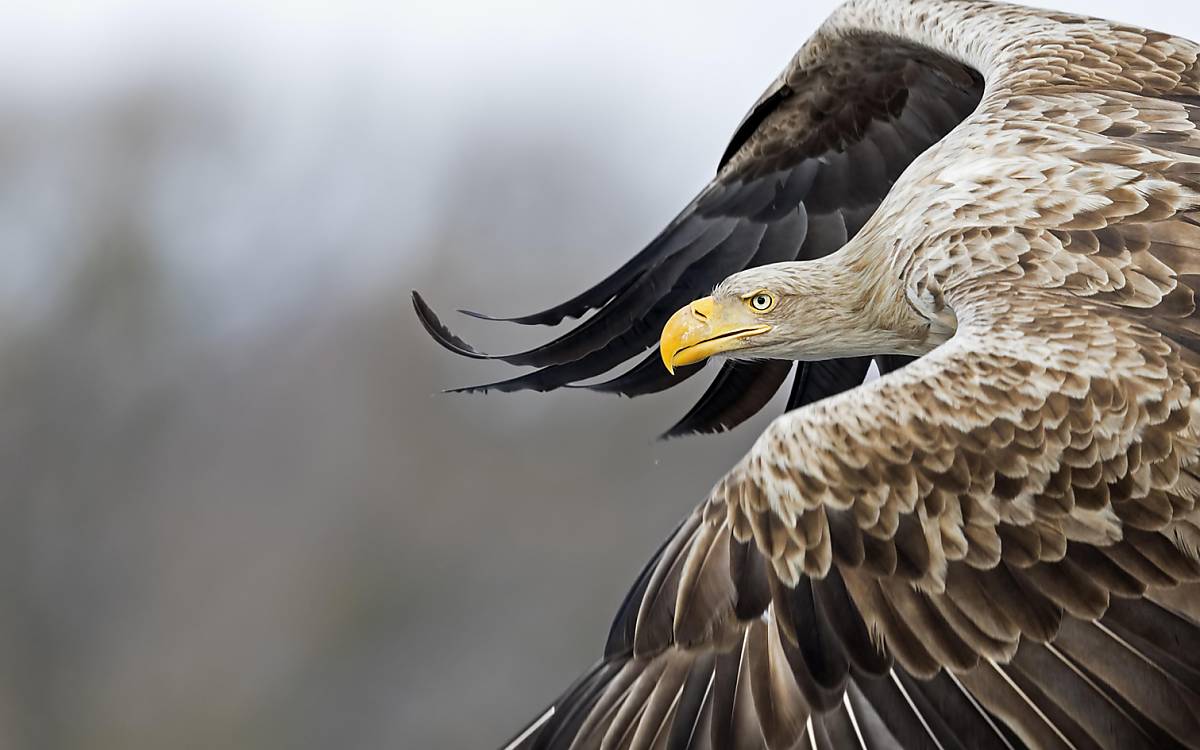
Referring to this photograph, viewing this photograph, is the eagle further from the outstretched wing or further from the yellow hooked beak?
the yellow hooked beak

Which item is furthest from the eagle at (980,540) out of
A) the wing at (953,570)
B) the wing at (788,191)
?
the wing at (788,191)

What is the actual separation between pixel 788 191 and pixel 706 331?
1.47m

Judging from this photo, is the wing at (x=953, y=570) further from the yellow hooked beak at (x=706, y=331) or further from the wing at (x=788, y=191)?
the wing at (x=788, y=191)

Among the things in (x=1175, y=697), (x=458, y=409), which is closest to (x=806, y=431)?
(x=1175, y=697)

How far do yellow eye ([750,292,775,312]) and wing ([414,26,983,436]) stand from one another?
35.6 inches

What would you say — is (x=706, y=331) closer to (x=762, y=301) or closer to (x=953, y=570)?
(x=762, y=301)

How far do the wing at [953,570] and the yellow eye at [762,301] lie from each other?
1.27 metres

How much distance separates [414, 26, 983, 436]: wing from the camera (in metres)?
5.05

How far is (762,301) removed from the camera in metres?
4.13

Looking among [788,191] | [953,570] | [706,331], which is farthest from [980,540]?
[788,191]

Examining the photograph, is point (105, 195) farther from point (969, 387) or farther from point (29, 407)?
point (969, 387)

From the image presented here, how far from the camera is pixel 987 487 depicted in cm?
253

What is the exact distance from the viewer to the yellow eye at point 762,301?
162 inches

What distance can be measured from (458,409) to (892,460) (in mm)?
16285
